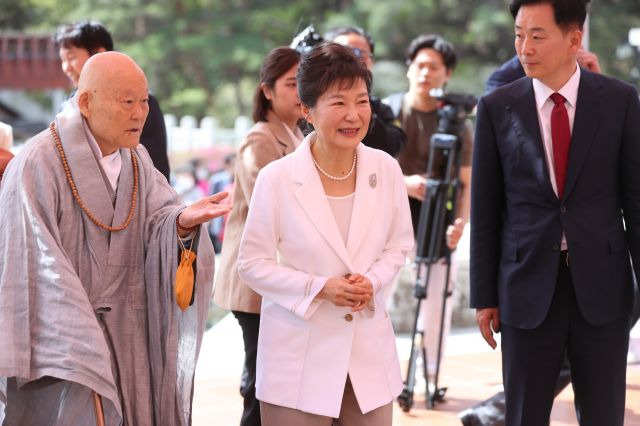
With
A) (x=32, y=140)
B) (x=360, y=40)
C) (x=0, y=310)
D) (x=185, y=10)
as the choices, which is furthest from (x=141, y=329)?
(x=185, y=10)

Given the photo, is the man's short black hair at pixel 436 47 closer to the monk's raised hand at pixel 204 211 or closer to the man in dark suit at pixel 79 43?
the man in dark suit at pixel 79 43

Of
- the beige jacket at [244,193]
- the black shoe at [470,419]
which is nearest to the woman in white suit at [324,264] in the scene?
the beige jacket at [244,193]

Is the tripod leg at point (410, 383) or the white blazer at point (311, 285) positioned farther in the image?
the tripod leg at point (410, 383)

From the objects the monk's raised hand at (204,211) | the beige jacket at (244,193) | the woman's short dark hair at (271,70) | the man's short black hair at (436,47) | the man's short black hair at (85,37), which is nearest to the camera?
the monk's raised hand at (204,211)

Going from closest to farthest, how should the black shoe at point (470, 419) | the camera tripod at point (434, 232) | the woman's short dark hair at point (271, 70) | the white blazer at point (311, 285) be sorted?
the white blazer at point (311, 285) → the woman's short dark hair at point (271, 70) → the black shoe at point (470, 419) → the camera tripod at point (434, 232)

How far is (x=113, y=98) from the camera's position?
332 cm

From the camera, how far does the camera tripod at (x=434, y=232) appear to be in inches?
203

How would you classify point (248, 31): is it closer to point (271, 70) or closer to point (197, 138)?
point (197, 138)

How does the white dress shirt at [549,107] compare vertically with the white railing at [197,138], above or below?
below

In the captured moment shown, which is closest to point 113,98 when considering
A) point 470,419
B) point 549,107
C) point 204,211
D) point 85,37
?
point 204,211

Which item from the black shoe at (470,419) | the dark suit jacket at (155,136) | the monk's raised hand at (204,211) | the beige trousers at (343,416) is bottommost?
the black shoe at (470,419)

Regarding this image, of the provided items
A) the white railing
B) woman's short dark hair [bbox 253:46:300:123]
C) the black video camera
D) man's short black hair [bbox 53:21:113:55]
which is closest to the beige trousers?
woman's short dark hair [bbox 253:46:300:123]

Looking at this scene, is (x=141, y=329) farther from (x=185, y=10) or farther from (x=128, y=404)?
(x=185, y=10)

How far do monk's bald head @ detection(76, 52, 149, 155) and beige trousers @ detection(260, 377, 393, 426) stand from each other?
2.95 feet
